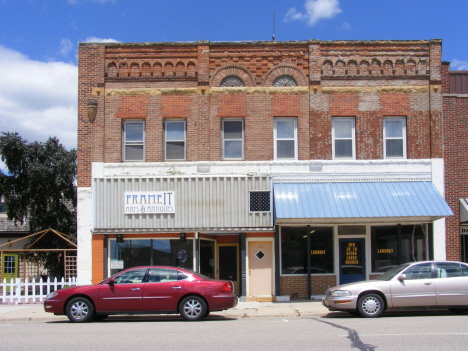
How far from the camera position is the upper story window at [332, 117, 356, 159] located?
1791 centimetres

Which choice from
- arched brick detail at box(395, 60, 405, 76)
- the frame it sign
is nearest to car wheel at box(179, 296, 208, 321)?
the frame it sign

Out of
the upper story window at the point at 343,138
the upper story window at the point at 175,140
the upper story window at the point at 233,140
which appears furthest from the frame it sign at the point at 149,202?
the upper story window at the point at 343,138

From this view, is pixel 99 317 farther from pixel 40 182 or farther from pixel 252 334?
pixel 40 182

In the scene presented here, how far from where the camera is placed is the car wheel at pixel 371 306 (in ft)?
41.2

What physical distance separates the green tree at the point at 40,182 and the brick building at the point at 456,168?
16.3 m

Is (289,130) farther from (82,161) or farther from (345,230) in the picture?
(82,161)

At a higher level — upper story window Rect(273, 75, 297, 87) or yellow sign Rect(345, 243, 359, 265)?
upper story window Rect(273, 75, 297, 87)

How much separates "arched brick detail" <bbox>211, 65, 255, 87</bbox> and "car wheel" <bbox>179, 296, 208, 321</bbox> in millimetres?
8233

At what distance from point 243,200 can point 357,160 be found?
4165 millimetres

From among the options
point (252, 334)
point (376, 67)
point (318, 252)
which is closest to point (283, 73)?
point (376, 67)

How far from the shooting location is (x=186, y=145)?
17906mm

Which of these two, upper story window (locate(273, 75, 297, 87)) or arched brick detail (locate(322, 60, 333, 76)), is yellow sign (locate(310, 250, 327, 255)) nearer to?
upper story window (locate(273, 75, 297, 87))

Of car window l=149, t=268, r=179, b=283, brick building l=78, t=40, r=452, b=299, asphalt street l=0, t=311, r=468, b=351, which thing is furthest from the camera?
brick building l=78, t=40, r=452, b=299

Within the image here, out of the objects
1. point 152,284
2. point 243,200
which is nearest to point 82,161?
point 243,200
